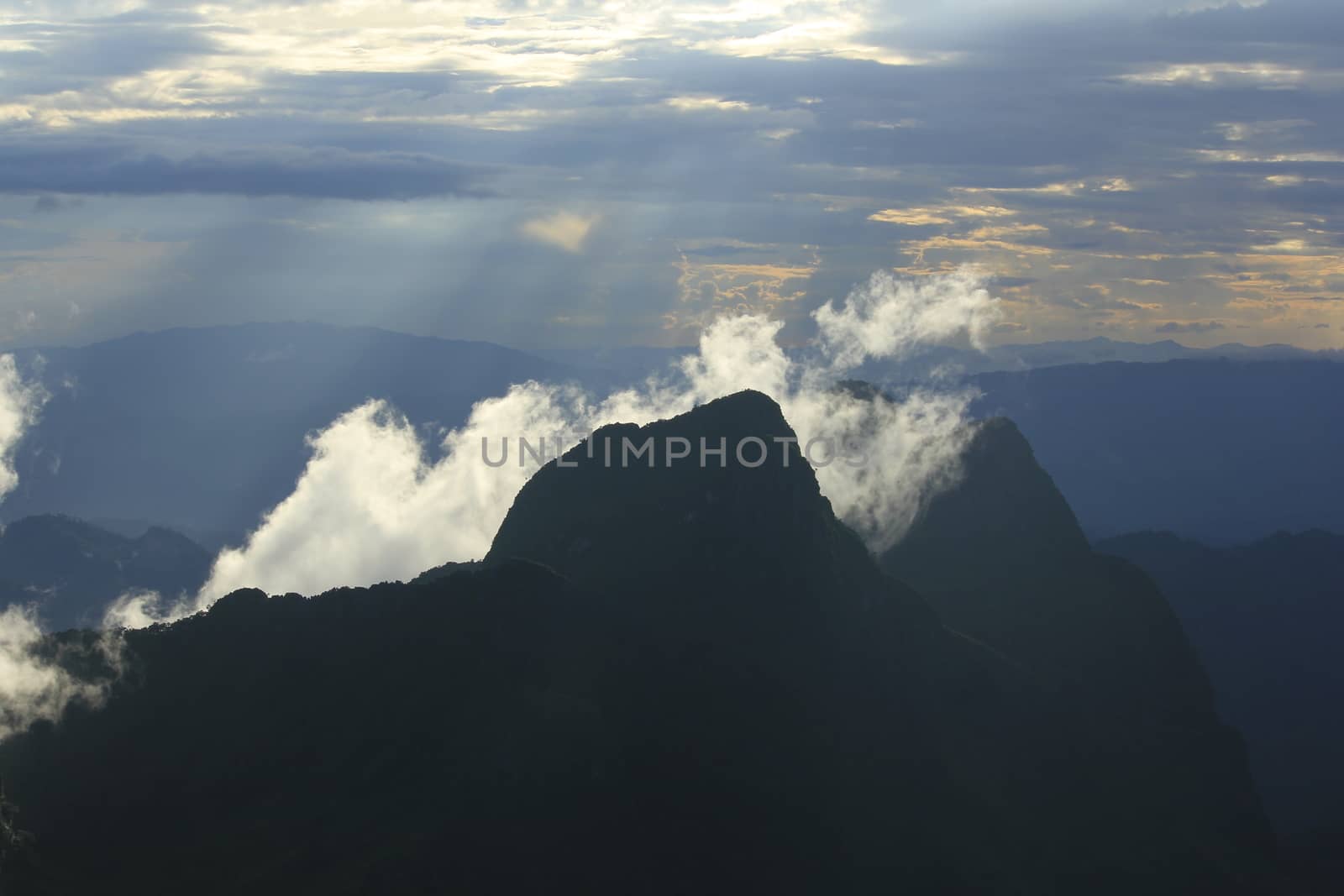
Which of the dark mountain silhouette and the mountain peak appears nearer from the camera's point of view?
the dark mountain silhouette

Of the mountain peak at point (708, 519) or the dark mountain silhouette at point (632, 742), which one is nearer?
the dark mountain silhouette at point (632, 742)

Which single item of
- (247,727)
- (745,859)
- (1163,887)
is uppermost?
(247,727)

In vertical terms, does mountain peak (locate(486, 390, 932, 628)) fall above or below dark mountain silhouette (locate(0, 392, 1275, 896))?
above

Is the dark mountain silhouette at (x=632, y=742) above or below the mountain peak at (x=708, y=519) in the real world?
below

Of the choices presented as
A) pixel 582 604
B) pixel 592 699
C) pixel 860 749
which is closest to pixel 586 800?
pixel 592 699

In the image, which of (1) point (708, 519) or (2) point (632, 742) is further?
(1) point (708, 519)

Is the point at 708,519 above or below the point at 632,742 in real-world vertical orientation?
above

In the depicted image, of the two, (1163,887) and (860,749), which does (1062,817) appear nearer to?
(1163,887)

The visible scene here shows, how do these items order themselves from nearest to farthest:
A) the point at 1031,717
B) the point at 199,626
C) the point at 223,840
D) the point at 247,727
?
1. the point at 223,840
2. the point at 247,727
3. the point at 199,626
4. the point at 1031,717
